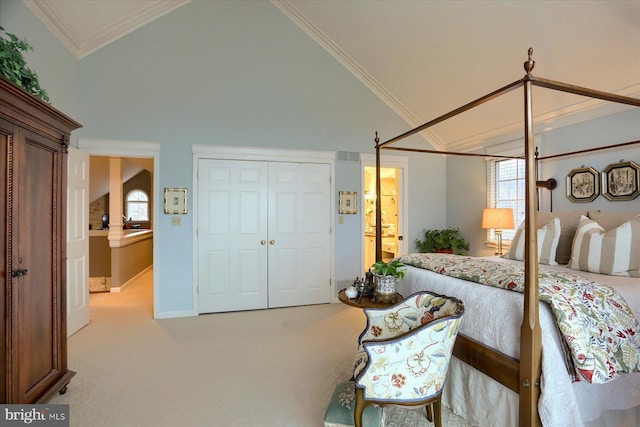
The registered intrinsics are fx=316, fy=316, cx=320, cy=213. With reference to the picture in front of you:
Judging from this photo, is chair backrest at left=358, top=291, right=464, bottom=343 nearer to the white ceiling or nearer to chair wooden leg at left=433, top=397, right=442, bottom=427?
chair wooden leg at left=433, top=397, right=442, bottom=427

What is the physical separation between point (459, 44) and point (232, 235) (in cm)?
356

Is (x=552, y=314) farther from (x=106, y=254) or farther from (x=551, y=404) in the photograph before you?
(x=106, y=254)

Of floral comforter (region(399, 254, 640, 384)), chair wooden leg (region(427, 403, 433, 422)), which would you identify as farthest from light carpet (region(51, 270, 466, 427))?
floral comforter (region(399, 254, 640, 384))

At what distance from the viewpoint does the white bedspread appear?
60.3 inches

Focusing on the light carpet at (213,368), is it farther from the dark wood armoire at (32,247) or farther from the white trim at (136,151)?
the white trim at (136,151)

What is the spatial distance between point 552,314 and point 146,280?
249 inches

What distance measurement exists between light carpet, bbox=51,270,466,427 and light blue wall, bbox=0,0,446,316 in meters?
0.73

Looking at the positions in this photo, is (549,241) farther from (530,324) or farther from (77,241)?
(77,241)

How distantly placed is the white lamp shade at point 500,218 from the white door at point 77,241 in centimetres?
484

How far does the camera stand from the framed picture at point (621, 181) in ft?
9.47

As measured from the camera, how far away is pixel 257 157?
4.28 metres

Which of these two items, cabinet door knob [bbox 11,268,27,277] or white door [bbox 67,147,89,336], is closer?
cabinet door knob [bbox 11,268,27,277]

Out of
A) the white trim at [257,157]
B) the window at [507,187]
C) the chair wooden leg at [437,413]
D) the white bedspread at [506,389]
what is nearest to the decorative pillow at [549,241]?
the white bedspread at [506,389]

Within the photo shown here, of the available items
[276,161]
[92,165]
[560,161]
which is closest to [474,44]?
[560,161]
